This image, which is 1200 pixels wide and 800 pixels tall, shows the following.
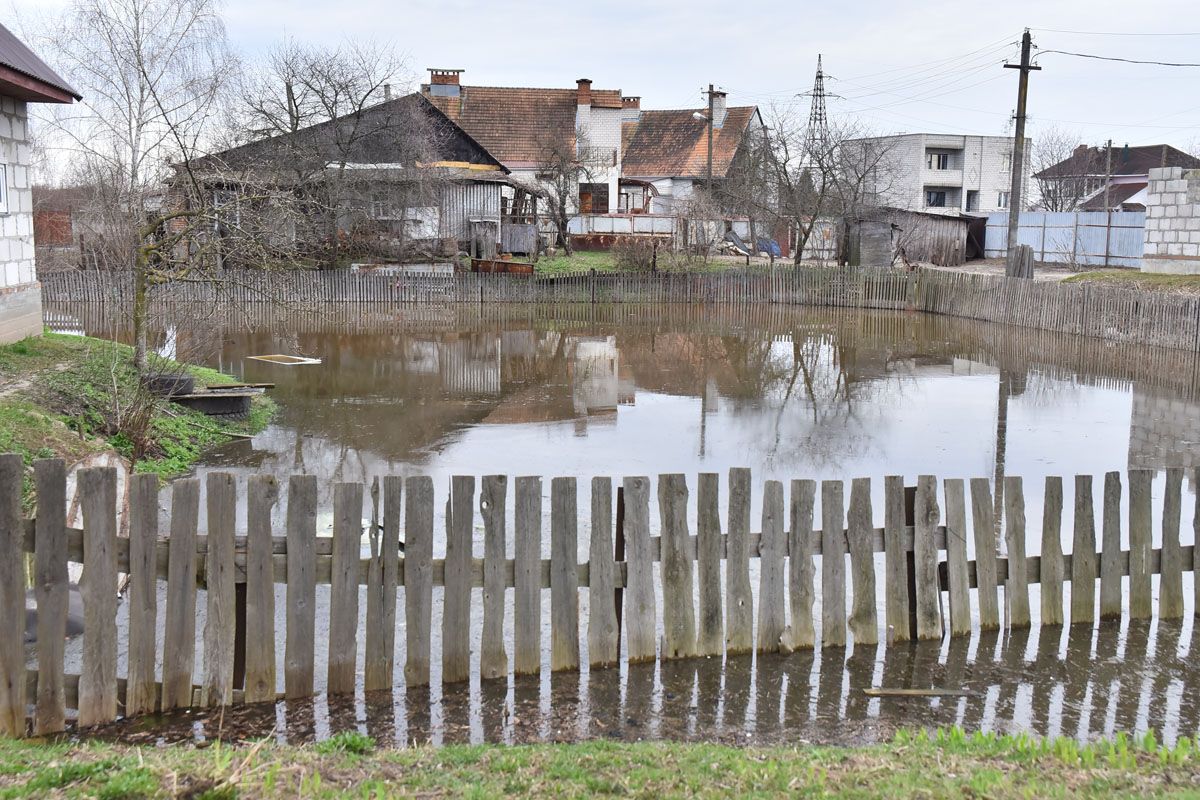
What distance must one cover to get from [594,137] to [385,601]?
167ft

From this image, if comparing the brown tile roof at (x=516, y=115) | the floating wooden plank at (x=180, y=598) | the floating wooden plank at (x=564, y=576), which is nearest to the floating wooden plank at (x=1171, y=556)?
the floating wooden plank at (x=564, y=576)

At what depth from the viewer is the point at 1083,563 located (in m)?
7.63

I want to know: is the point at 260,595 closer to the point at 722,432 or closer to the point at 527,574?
the point at 527,574

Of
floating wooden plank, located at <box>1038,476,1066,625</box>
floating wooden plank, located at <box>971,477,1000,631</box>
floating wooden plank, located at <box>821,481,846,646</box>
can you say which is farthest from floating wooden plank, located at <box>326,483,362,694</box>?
floating wooden plank, located at <box>1038,476,1066,625</box>

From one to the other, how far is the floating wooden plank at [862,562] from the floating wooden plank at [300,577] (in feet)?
A: 10.7

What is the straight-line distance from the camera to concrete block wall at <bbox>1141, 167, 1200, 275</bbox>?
28047 mm

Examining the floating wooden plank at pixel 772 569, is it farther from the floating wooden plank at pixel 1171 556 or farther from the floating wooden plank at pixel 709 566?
the floating wooden plank at pixel 1171 556

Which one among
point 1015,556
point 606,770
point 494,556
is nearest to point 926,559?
point 1015,556

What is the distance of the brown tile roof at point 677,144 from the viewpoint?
193ft

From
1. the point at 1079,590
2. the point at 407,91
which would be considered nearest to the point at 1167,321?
the point at 1079,590

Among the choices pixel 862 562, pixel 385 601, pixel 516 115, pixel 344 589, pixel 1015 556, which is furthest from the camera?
pixel 516 115

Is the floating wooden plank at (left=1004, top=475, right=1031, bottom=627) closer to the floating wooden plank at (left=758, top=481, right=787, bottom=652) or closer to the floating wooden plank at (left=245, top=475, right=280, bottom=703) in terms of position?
the floating wooden plank at (left=758, top=481, right=787, bottom=652)

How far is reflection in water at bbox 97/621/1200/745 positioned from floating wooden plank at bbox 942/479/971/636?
0.21 m

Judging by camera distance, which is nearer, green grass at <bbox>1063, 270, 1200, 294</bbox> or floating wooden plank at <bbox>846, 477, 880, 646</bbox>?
floating wooden plank at <bbox>846, 477, 880, 646</bbox>
